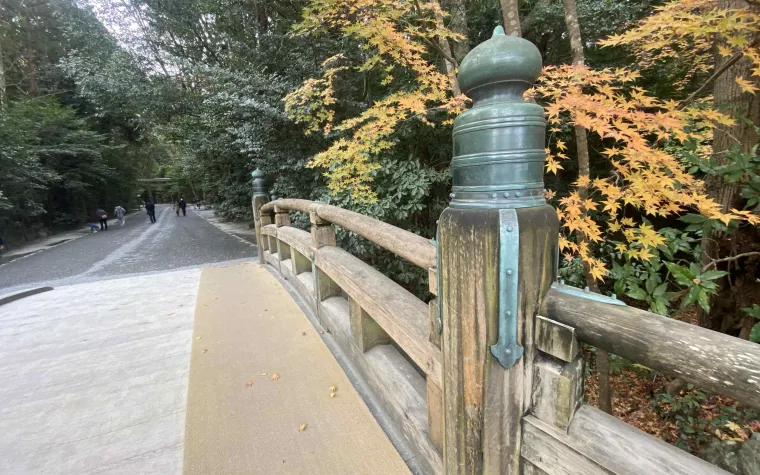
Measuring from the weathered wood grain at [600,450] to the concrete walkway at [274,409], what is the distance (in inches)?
33.1

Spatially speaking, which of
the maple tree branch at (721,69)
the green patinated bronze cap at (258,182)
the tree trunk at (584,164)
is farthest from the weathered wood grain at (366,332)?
the green patinated bronze cap at (258,182)

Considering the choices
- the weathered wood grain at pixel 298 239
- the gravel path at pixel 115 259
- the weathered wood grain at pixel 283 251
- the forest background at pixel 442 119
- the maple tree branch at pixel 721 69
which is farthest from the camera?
the gravel path at pixel 115 259

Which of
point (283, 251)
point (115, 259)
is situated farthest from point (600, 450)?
point (115, 259)

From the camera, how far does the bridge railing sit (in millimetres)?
1458

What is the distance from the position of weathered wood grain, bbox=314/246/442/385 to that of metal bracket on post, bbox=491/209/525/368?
1.30 feet

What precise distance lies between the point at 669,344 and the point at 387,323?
1227 millimetres

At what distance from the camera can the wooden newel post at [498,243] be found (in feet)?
3.02

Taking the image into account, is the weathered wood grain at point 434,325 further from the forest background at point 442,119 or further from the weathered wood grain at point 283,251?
the weathered wood grain at point 283,251

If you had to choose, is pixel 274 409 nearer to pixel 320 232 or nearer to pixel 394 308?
pixel 394 308

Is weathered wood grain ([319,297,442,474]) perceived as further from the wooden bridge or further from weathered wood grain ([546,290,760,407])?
weathered wood grain ([546,290,760,407])

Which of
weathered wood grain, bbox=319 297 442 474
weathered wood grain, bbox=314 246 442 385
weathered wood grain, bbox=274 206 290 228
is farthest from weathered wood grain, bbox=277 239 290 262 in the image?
weathered wood grain, bbox=319 297 442 474

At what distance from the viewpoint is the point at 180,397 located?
221 centimetres

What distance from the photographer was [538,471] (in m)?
1.01

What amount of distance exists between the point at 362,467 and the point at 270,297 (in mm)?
2710
